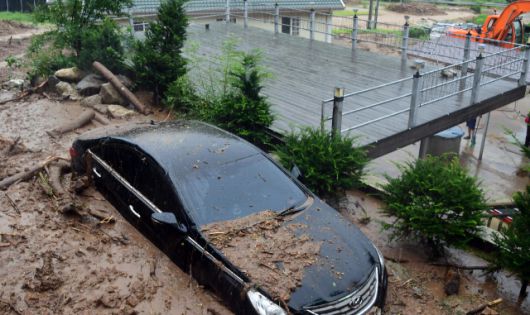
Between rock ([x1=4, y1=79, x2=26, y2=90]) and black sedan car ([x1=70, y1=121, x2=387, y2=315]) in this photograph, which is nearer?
black sedan car ([x1=70, y1=121, x2=387, y2=315])

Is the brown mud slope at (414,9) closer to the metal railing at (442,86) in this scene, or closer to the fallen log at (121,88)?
the metal railing at (442,86)

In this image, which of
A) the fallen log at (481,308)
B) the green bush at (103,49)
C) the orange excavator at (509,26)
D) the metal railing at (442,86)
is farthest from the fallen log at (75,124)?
the orange excavator at (509,26)

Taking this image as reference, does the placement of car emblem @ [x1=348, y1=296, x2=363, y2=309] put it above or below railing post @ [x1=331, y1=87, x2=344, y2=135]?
below

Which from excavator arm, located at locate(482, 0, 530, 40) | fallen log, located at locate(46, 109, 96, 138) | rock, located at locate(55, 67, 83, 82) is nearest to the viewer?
fallen log, located at locate(46, 109, 96, 138)

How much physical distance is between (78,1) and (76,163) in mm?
6928

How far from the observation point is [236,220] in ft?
17.3

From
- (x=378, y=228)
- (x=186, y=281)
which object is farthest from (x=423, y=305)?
(x=186, y=281)

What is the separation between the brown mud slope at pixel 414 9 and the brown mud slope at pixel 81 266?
5257 cm

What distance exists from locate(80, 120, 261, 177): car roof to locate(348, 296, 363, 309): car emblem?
85.7 inches

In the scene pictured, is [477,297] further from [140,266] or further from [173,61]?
[173,61]

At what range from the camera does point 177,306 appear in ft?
16.8

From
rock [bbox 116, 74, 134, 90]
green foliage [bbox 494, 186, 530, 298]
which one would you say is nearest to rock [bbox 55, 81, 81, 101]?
rock [bbox 116, 74, 134, 90]

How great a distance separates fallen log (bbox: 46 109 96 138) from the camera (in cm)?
998

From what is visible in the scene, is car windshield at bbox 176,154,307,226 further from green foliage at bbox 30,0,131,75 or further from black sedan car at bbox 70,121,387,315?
green foliage at bbox 30,0,131,75
